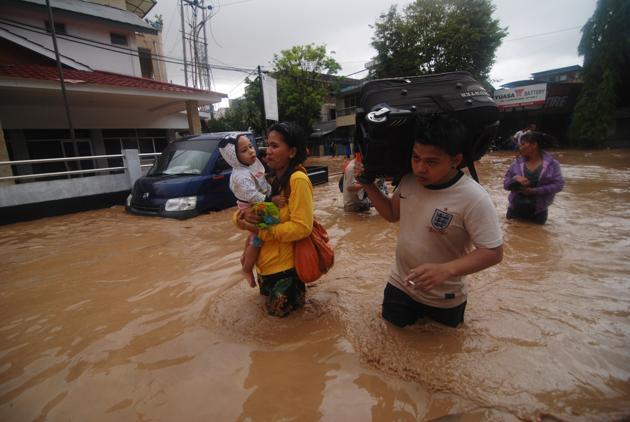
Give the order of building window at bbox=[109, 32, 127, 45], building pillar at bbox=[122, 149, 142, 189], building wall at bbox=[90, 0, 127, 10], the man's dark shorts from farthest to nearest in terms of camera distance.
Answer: building wall at bbox=[90, 0, 127, 10] < building window at bbox=[109, 32, 127, 45] < building pillar at bbox=[122, 149, 142, 189] < the man's dark shorts

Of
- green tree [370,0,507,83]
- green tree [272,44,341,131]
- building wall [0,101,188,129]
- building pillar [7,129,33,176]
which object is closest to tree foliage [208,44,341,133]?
green tree [272,44,341,131]

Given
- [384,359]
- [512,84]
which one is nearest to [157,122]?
[384,359]

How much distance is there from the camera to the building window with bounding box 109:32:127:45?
15789 millimetres

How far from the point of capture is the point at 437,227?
183 centimetres

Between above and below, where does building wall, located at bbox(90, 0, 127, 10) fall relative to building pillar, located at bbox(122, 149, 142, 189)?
above

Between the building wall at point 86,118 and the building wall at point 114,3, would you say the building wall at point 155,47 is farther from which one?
the building wall at point 86,118

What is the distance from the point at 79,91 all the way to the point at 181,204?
7.38 m

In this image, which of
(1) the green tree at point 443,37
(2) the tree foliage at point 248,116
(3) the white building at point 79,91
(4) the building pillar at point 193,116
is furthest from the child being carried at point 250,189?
(2) the tree foliage at point 248,116

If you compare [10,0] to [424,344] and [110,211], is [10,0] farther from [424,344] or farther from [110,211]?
[424,344]

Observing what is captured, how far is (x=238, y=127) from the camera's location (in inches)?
1303

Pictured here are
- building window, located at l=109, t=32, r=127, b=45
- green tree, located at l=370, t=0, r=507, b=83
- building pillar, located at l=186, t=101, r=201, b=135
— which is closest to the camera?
building pillar, located at l=186, t=101, r=201, b=135

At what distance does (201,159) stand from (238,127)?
27718 millimetres

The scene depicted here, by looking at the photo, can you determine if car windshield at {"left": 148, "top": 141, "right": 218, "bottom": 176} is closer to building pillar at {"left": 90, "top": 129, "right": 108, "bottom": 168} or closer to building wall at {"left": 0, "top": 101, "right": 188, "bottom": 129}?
building wall at {"left": 0, "top": 101, "right": 188, "bottom": 129}

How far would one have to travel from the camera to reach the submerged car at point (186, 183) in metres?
6.54
